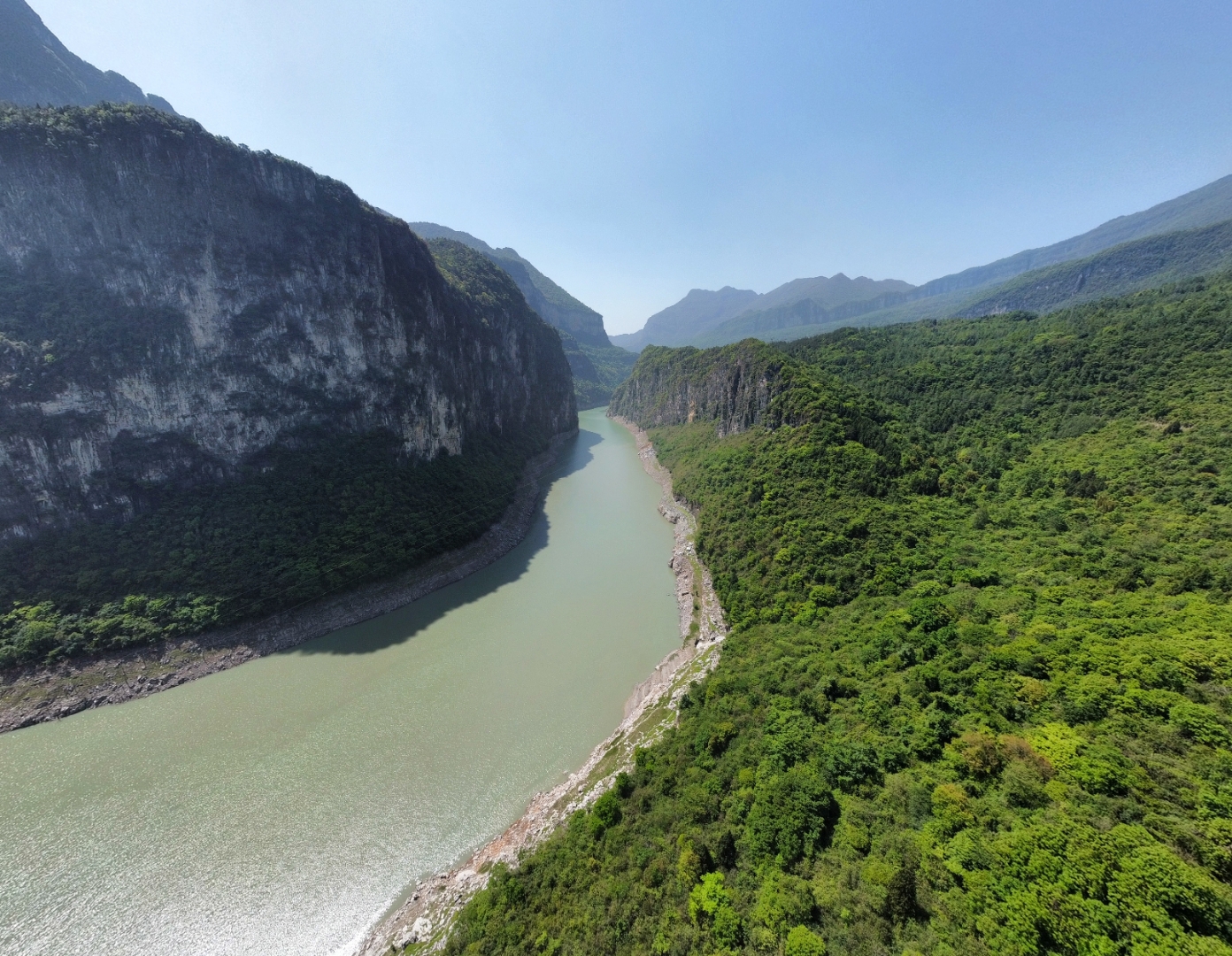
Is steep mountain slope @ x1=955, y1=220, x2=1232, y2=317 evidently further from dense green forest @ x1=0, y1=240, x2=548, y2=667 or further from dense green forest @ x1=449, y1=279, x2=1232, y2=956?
dense green forest @ x1=0, y1=240, x2=548, y2=667

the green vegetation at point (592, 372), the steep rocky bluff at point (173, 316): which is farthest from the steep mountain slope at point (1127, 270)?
the steep rocky bluff at point (173, 316)

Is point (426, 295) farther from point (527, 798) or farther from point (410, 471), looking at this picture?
point (527, 798)

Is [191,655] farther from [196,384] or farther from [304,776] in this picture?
[196,384]

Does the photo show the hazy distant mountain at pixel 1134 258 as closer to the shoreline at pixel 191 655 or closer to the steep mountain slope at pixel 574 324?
the steep mountain slope at pixel 574 324

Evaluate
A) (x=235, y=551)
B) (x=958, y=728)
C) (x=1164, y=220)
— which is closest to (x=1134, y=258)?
(x=1164, y=220)

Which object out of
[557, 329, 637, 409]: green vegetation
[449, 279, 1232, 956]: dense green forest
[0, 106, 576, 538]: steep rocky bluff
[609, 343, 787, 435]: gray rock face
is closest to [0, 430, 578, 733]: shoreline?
[0, 106, 576, 538]: steep rocky bluff

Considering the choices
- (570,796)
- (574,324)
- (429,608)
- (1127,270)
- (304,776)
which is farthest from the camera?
(574,324)
